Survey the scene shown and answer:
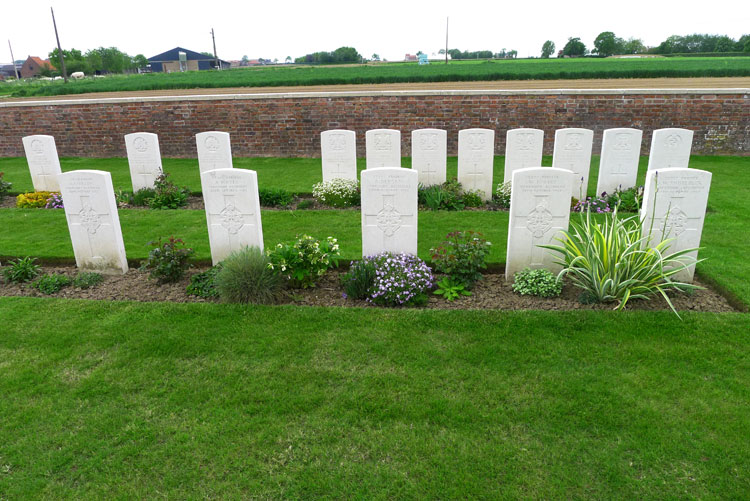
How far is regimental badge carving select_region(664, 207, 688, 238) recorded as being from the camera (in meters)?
5.33

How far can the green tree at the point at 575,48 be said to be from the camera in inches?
2643

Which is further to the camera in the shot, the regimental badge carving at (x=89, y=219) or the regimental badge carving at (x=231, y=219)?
the regimental badge carving at (x=89, y=219)

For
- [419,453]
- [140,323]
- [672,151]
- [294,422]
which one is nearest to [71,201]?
[140,323]

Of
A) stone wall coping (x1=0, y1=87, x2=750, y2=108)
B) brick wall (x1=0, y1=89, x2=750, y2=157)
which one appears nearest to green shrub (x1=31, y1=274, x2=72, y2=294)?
brick wall (x1=0, y1=89, x2=750, y2=157)

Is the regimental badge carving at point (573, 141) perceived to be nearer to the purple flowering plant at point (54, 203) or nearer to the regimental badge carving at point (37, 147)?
the purple flowering plant at point (54, 203)

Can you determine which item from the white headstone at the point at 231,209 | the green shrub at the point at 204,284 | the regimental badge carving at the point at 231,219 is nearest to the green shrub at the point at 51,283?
the green shrub at the point at 204,284

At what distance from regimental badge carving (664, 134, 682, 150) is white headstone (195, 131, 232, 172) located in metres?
7.98

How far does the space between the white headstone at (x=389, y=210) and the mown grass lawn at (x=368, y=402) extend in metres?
1.05

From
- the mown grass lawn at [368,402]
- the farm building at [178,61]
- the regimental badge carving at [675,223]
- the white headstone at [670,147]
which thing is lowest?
the mown grass lawn at [368,402]

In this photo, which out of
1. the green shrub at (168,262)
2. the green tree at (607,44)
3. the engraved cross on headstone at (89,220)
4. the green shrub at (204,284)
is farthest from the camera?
the green tree at (607,44)

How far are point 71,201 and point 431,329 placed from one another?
4446 millimetres

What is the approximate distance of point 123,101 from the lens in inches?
590

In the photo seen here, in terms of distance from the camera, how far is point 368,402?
12.1 feet

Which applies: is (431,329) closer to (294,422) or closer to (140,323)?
(294,422)
